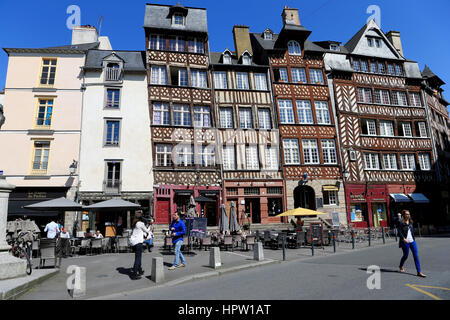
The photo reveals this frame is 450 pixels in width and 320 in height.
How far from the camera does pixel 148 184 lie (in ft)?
58.9

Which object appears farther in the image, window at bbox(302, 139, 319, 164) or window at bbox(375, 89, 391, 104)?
window at bbox(375, 89, 391, 104)

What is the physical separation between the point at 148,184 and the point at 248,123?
834 cm

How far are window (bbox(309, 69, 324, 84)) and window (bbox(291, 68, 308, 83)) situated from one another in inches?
23.6

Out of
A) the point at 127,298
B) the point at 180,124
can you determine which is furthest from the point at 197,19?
the point at 127,298

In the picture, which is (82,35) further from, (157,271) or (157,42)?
(157,271)

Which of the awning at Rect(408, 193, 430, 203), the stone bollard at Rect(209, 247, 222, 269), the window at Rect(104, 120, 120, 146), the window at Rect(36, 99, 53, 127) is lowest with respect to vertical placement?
the stone bollard at Rect(209, 247, 222, 269)

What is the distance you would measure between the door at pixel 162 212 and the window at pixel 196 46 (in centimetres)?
1143

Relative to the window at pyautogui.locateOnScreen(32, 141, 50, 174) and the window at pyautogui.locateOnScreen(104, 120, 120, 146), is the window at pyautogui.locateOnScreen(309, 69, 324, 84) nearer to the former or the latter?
the window at pyautogui.locateOnScreen(104, 120, 120, 146)

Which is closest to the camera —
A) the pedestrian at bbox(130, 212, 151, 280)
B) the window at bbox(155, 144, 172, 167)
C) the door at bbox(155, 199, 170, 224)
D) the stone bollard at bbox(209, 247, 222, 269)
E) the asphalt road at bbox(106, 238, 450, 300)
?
the asphalt road at bbox(106, 238, 450, 300)

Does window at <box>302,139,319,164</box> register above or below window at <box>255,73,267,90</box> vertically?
below

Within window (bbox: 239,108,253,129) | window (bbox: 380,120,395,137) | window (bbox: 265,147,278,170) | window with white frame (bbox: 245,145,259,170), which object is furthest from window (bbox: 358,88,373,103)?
window with white frame (bbox: 245,145,259,170)

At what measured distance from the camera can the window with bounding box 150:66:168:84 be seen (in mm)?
19531
